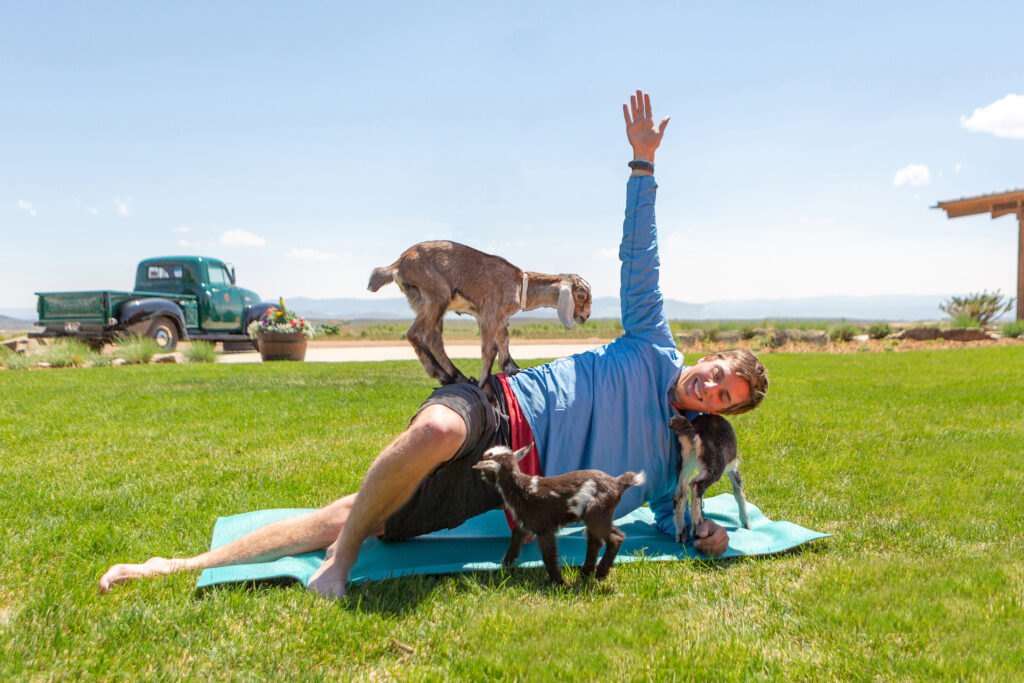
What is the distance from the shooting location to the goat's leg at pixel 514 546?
2916mm

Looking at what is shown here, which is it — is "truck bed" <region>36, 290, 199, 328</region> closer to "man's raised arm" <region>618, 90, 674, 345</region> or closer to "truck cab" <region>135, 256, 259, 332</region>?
"truck cab" <region>135, 256, 259, 332</region>

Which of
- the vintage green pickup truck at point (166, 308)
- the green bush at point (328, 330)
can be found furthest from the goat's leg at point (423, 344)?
the green bush at point (328, 330)

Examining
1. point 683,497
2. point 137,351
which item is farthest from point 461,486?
point 137,351


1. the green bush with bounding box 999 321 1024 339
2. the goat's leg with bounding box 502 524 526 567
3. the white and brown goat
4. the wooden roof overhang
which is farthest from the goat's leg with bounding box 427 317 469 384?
the wooden roof overhang

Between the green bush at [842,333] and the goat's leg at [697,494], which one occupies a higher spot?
the green bush at [842,333]

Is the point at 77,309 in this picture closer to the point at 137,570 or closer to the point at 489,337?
the point at 137,570

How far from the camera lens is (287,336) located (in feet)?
46.0

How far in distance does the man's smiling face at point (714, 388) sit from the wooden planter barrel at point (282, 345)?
12.2 metres

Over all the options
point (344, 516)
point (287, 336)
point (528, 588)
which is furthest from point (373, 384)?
point (528, 588)

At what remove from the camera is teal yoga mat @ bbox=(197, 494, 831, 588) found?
9.52ft

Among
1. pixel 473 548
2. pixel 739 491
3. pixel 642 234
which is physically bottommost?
pixel 473 548

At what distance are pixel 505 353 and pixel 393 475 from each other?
72cm

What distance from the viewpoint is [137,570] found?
2846mm

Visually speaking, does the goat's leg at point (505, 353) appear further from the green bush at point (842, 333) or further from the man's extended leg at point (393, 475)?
the green bush at point (842, 333)
